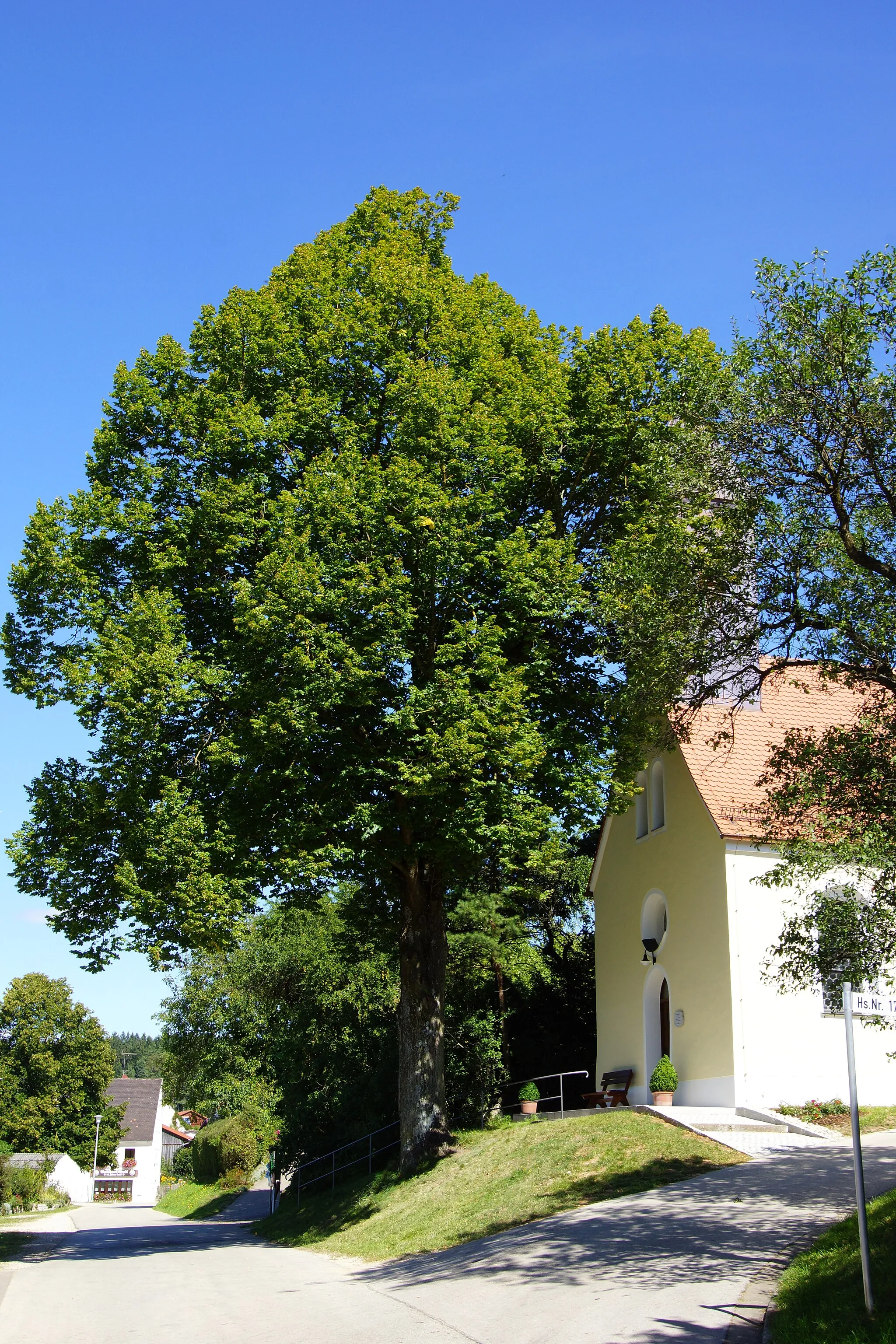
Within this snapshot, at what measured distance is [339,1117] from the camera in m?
27.1

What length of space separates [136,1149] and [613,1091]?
259 ft

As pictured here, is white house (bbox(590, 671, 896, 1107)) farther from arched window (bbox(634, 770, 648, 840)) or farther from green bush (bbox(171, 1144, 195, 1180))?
green bush (bbox(171, 1144, 195, 1180))

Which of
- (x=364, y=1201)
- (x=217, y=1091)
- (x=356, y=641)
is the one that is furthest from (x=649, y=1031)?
(x=217, y=1091)

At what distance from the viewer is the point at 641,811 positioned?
81.1ft

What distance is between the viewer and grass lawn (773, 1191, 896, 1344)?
719 cm

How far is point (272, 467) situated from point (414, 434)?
2.78 m

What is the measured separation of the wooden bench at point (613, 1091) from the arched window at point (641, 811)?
5093 mm

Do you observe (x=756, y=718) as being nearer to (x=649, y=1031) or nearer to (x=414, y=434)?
(x=649, y=1031)

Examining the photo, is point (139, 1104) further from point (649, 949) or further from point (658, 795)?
point (658, 795)

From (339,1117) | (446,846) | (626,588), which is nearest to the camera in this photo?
(626,588)

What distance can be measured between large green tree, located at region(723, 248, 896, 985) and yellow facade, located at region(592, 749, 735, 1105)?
8.93 metres

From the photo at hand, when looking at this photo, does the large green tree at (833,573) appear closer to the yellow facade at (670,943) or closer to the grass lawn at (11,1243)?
the yellow facade at (670,943)

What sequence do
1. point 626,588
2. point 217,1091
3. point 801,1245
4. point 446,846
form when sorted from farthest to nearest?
1. point 217,1091
2. point 446,846
3. point 626,588
4. point 801,1245

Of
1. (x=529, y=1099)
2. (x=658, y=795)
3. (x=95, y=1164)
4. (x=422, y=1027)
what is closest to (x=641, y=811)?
(x=658, y=795)
